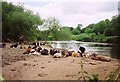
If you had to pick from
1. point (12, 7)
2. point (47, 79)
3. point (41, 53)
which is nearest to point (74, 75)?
point (47, 79)

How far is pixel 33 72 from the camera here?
4129mm

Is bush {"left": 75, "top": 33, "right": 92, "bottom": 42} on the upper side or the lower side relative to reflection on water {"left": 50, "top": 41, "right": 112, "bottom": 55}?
upper

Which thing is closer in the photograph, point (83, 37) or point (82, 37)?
point (82, 37)

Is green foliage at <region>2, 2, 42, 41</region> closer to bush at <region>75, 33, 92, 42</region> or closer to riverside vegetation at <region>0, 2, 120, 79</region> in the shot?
riverside vegetation at <region>0, 2, 120, 79</region>

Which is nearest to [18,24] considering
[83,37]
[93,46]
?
[83,37]

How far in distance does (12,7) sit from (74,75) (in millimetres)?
12063

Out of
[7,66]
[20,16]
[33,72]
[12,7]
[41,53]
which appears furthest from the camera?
[12,7]

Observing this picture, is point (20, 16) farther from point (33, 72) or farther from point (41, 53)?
point (33, 72)

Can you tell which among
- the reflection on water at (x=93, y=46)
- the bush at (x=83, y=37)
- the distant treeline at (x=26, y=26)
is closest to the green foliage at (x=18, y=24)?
the distant treeline at (x=26, y=26)

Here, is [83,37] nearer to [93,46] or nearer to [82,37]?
[93,46]

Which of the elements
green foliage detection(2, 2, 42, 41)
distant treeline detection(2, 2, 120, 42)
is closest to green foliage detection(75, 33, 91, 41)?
distant treeline detection(2, 2, 120, 42)

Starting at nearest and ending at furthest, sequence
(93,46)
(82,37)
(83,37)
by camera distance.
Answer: (82,37) → (93,46) → (83,37)

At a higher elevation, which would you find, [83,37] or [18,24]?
[18,24]

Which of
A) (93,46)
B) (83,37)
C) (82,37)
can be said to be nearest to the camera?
(82,37)
